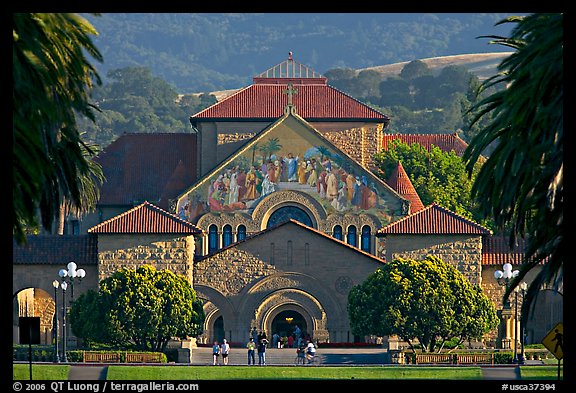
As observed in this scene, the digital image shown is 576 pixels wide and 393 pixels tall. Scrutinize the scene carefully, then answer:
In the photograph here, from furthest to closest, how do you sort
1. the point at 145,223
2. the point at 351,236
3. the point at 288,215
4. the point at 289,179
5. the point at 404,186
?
the point at 404,186
the point at 289,179
the point at 288,215
the point at 351,236
the point at 145,223

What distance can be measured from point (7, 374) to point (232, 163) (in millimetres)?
74669

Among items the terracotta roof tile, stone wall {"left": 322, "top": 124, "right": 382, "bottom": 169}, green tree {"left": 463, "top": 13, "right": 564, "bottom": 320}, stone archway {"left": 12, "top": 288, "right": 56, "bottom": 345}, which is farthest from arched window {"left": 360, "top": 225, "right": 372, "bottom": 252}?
green tree {"left": 463, "top": 13, "right": 564, "bottom": 320}

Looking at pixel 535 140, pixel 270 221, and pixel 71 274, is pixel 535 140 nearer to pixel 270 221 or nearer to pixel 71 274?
pixel 71 274

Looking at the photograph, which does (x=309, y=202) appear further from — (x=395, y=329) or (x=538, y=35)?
(x=538, y=35)

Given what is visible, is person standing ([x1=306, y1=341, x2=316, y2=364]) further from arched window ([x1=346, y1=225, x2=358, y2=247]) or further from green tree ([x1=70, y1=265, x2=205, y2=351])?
arched window ([x1=346, y1=225, x2=358, y2=247])

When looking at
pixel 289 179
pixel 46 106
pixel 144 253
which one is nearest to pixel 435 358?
→ pixel 144 253

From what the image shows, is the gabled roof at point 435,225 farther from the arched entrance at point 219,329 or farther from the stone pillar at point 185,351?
the stone pillar at point 185,351

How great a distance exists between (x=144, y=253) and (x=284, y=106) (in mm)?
28133

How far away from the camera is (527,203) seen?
3133 centimetres

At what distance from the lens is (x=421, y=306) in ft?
250

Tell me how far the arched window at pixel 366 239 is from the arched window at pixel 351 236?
0.38m

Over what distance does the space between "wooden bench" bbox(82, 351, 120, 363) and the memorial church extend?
10704 mm

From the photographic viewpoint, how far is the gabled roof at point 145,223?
8550 centimetres

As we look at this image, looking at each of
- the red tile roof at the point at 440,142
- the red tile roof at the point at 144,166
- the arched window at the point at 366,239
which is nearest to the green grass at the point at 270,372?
the arched window at the point at 366,239
